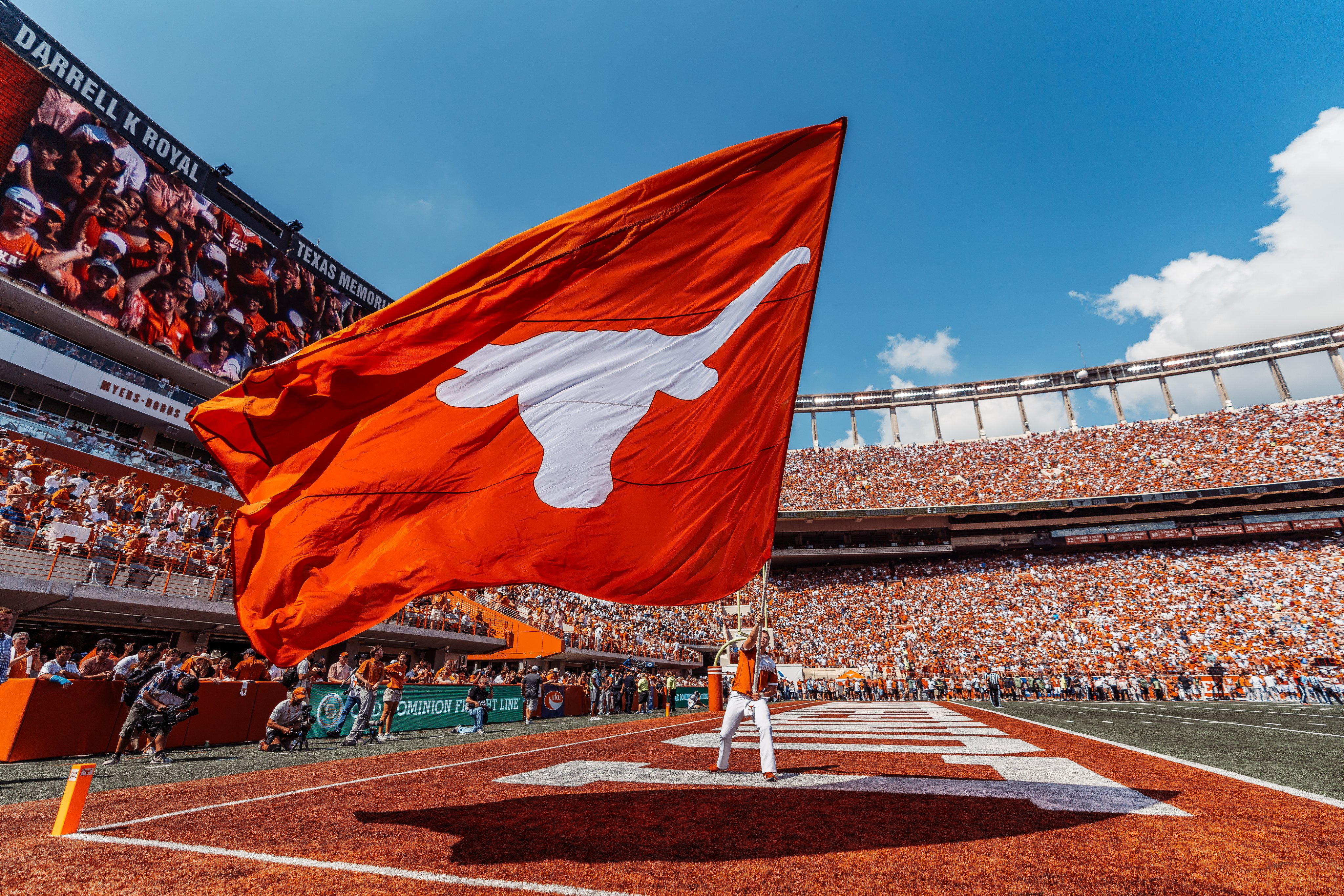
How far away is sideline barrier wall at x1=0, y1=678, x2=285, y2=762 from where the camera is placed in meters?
8.46

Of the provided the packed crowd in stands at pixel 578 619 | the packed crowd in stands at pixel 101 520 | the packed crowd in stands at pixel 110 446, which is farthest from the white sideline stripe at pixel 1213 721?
the packed crowd in stands at pixel 110 446

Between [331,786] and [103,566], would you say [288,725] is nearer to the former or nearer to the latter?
[331,786]

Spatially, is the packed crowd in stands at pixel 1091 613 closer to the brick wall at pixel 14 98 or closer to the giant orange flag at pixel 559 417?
the giant orange flag at pixel 559 417

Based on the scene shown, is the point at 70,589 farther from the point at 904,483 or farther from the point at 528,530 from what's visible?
the point at 904,483

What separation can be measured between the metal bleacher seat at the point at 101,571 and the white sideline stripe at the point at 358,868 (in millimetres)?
14386

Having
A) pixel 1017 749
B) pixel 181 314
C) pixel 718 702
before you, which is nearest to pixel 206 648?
pixel 181 314

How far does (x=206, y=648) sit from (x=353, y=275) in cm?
2552

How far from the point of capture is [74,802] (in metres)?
4.32

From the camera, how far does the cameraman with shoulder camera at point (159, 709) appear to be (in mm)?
8523

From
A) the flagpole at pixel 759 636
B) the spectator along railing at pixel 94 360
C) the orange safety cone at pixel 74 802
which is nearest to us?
the orange safety cone at pixel 74 802

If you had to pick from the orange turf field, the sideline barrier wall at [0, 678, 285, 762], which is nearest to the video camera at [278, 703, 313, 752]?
the sideline barrier wall at [0, 678, 285, 762]

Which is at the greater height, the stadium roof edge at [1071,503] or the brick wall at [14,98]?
the brick wall at [14,98]

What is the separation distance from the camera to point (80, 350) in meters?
24.8

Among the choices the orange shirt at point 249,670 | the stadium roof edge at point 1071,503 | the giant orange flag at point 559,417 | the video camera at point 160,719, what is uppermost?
the stadium roof edge at point 1071,503
